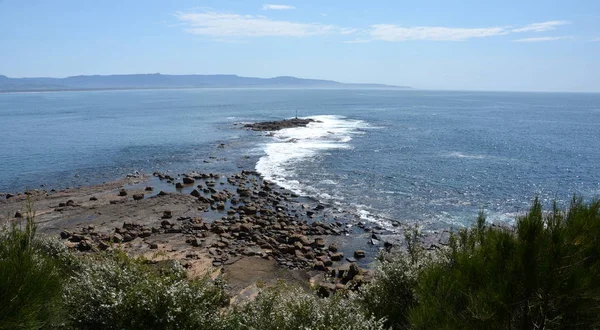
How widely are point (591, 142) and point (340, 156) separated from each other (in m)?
39.7

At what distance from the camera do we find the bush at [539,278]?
673 cm

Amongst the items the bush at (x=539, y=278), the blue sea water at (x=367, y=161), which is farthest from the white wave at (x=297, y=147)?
the bush at (x=539, y=278)

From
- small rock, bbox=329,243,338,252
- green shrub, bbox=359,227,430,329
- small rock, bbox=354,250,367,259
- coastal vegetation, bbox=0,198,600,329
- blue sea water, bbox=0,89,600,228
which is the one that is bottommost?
small rock, bbox=354,250,367,259

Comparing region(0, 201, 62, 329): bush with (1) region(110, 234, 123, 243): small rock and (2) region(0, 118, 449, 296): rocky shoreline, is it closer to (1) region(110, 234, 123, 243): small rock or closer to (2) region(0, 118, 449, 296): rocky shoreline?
(2) region(0, 118, 449, 296): rocky shoreline

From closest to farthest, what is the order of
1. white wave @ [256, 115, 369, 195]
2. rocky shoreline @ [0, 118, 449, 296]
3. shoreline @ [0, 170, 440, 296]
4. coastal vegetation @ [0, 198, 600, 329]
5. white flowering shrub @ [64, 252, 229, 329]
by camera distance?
coastal vegetation @ [0, 198, 600, 329] → white flowering shrub @ [64, 252, 229, 329] → rocky shoreline @ [0, 118, 449, 296] → shoreline @ [0, 170, 440, 296] → white wave @ [256, 115, 369, 195]

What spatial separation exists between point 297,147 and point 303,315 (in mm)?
50757

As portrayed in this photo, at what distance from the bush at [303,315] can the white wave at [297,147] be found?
26.6 metres

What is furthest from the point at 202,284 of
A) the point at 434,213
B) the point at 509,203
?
the point at 509,203

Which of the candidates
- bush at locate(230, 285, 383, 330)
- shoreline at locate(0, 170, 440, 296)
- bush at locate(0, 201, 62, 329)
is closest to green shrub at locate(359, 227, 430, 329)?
bush at locate(230, 285, 383, 330)

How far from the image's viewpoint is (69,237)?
26219 millimetres

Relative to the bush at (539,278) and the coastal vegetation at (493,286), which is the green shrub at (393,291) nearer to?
the coastal vegetation at (493,286)

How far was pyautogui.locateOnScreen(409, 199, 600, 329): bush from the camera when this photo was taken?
22.1 ft

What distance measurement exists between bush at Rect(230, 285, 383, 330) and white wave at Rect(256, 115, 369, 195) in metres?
26.6

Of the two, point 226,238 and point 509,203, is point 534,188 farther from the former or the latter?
point 226,238
